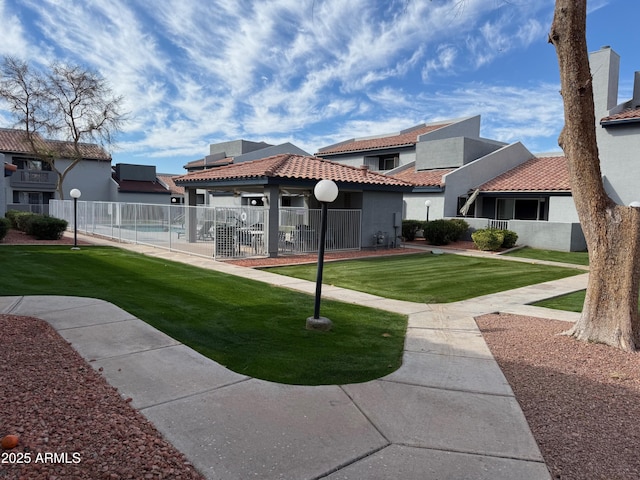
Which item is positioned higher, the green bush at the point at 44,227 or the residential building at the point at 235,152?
the residential building at the point at 235,152

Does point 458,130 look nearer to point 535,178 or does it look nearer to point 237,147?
point 535,178

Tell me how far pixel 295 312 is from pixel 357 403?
3.79m

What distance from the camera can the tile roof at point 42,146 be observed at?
35469mm

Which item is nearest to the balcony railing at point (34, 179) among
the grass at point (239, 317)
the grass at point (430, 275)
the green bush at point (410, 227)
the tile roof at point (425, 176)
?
the grass at point (239, 317)

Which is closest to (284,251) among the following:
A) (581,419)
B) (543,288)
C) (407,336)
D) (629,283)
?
(543,288)

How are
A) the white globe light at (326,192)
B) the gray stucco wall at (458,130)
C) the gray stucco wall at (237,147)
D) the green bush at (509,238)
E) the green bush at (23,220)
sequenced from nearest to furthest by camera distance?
the white globe light at (326,192), the green bush at (23,220), the green bush at (509,238), the gray stucco wall at (458,130), the gray stucco wall at (237,147)

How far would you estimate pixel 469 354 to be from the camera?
6141 mm

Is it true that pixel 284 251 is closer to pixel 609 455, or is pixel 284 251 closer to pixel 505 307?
pixel 505 307

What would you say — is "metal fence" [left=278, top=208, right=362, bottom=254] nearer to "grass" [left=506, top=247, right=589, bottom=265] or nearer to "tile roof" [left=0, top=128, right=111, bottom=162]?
"grass" [left=506, top=247, right=589, bottom=265]

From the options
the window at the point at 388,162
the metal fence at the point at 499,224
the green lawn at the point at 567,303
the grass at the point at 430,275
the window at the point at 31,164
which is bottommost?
the green lawn at the point at 567,303

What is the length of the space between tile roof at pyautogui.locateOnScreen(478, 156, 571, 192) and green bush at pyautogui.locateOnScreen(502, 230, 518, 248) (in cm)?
433

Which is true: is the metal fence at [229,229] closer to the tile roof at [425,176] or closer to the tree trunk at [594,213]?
the tile roof at [425,176]

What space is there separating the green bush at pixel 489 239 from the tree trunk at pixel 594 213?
13688 mm

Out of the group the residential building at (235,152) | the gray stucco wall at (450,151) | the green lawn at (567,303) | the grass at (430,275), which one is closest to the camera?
the green lawn at (567,303)
